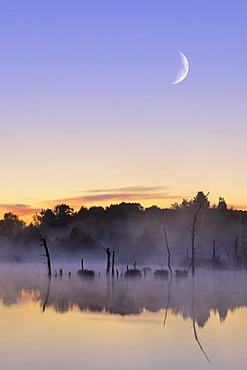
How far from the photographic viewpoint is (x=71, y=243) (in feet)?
404

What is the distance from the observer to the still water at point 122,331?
19.0m

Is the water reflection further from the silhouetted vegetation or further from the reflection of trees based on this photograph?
the silhouetted vegetation

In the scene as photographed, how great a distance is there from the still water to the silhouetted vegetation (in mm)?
48710


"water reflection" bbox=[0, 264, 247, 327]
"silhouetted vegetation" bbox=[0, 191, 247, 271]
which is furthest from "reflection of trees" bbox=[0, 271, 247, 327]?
"silhouetted vegetation" bbox=[0, 191, 247, 271]

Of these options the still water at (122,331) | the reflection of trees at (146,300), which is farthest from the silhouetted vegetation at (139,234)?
the still water at (122,331)

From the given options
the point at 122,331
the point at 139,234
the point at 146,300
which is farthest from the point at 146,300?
the point at 139,234

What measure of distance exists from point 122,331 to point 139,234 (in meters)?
110

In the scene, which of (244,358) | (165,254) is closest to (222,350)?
(244,358)

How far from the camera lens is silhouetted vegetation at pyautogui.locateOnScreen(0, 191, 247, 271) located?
110m

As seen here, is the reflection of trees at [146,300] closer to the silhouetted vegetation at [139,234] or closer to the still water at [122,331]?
the still water at [122,331]

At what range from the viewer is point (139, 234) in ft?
443

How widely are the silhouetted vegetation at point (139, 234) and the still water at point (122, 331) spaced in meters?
48.7

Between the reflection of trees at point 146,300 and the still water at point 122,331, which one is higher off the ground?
the still water at point 122,331

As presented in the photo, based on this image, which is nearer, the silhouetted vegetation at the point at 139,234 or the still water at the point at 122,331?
the still water at the point at 122,331
